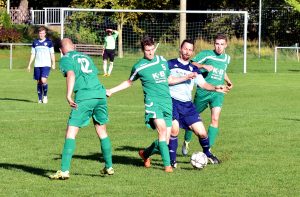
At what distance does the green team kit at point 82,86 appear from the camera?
38.0ft

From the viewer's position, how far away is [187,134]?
14492 mm

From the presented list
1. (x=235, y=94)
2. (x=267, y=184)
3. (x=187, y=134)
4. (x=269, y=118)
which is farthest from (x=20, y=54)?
(x=267, y=184)

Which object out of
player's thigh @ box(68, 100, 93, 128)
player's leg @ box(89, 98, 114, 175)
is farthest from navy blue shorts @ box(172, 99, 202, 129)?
player's thigh @ box(68, 100, 93, 128)

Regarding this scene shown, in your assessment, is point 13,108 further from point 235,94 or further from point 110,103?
point 235,94

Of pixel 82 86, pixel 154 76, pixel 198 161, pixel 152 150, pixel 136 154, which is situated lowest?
pixel 136 154

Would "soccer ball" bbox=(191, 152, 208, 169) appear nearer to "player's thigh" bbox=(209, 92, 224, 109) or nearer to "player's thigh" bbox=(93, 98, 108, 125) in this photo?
"player's thigh" bbox=(93, 98, 108, 125)

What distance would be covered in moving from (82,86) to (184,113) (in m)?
1.93

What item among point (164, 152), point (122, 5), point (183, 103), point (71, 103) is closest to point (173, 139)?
point (183, 103)

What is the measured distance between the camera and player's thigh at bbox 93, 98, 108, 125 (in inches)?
463

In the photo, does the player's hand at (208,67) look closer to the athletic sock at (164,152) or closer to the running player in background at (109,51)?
the athletic sock at (164,152)

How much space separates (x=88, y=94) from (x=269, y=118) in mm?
9584

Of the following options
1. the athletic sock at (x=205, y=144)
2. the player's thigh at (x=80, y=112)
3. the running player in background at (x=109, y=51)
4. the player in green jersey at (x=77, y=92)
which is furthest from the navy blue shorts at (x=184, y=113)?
the running player in background at (x=109, y=51)

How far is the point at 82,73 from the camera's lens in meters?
11.6

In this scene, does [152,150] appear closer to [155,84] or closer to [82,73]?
[155,84]
